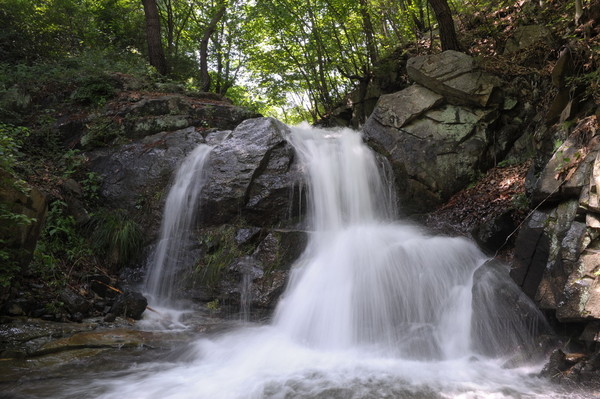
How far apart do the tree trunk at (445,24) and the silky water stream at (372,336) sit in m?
4.41

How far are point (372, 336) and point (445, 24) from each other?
22.6 feet

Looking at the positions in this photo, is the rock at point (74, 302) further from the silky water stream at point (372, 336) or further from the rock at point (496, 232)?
the rock at point (496, 232)

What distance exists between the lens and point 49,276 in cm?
574

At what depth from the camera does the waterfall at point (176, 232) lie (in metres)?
6.82

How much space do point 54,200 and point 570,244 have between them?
7833mm

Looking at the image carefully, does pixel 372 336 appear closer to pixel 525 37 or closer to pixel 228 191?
pixel 228 191

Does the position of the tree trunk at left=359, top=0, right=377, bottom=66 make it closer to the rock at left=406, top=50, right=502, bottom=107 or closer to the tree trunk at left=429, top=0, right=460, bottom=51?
the tree trunk at left=429, top=0, right=460, bottom=51

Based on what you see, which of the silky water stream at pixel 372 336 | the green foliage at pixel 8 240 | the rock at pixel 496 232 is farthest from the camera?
the rock at pixel 496 232

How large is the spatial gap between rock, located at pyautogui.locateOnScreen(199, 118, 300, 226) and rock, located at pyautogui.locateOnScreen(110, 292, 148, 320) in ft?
6.38

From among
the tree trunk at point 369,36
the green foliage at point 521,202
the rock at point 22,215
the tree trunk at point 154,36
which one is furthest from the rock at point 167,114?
the green foliage at point 521,202

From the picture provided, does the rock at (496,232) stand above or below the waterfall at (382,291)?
above

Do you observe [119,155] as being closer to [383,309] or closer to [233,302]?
[233,302]

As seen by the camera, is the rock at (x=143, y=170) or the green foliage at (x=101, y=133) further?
the green foliage at (x=101, y=133)

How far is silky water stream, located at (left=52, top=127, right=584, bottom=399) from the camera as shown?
13.4 feet
